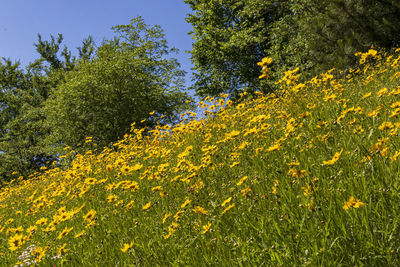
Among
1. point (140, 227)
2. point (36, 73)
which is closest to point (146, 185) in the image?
point (140, 227)

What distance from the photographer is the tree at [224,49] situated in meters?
18.6

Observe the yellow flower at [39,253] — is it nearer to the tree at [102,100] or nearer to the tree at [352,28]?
the tree at [352,28]

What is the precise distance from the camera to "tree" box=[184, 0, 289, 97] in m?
18.6

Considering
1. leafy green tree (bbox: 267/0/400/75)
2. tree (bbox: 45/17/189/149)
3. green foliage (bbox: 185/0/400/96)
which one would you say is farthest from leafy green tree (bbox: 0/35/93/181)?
leafy green tree (bbox: 267/0/400/75)

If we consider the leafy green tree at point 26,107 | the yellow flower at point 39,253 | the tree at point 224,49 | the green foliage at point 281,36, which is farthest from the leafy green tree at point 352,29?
the leafy green tree at point 26,107

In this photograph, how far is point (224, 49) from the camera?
723 inches

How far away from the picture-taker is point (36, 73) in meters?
25.8

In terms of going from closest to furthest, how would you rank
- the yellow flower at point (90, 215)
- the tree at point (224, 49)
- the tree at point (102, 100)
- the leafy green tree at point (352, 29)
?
the yellow flower at point (90, 215) < the leafy green tree at point (352, 29) < the tree at point (102, 100) < the tree at point (224, 49)

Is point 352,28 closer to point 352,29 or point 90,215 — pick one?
point 352,29

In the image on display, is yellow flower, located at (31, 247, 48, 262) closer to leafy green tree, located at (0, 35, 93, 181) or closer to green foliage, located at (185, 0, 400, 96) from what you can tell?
green foliage, located at (185, 0, 400, 96)

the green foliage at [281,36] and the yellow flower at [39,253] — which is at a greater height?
the green foliage at [281,36]

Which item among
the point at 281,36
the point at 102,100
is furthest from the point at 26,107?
the point at 281,36

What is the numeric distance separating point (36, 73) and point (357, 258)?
93.9ft

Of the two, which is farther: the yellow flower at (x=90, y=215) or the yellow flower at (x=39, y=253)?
the yellow flower at (x=90, y=215)
